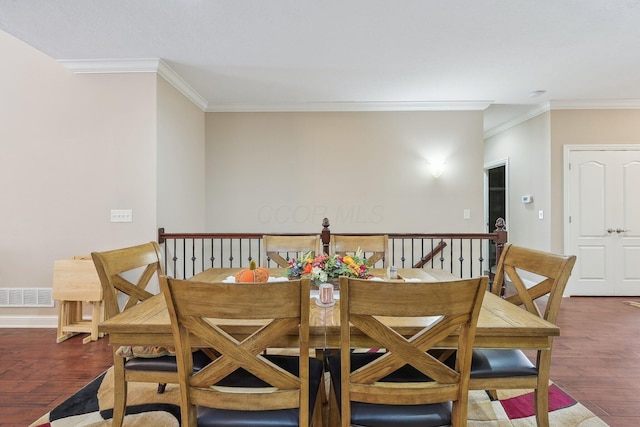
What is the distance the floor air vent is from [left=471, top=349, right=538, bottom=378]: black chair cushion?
3804 mm

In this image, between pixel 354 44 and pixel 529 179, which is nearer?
pixel 354 44

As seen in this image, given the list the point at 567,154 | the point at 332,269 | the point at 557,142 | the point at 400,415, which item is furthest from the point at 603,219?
the point at 400,415

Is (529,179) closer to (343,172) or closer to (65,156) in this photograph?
(343,172)

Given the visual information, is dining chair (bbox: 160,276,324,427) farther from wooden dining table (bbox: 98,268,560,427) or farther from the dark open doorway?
the dark open doorway

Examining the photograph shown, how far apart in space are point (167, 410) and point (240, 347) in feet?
4.18

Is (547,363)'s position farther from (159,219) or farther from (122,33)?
(122,33)

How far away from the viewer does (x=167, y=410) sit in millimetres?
Result: 1871

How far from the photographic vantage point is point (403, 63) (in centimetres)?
309

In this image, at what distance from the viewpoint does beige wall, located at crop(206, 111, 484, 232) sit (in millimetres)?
4367

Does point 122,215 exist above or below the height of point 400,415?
above

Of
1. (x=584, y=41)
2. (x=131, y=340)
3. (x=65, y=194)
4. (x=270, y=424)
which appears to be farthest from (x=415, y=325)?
(x=65, y=194)

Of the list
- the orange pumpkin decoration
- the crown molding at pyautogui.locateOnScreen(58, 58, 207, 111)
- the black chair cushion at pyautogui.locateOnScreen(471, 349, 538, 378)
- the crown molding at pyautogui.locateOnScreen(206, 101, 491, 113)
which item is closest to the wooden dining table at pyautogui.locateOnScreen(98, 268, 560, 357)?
the black chair cushion at pyautogui.locateOnScreen(471, 349, 538, 378)

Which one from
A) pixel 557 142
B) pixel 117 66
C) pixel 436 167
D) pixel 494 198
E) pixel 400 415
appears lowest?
pixel 400 415

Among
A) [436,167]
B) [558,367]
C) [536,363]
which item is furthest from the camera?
[436,167]
